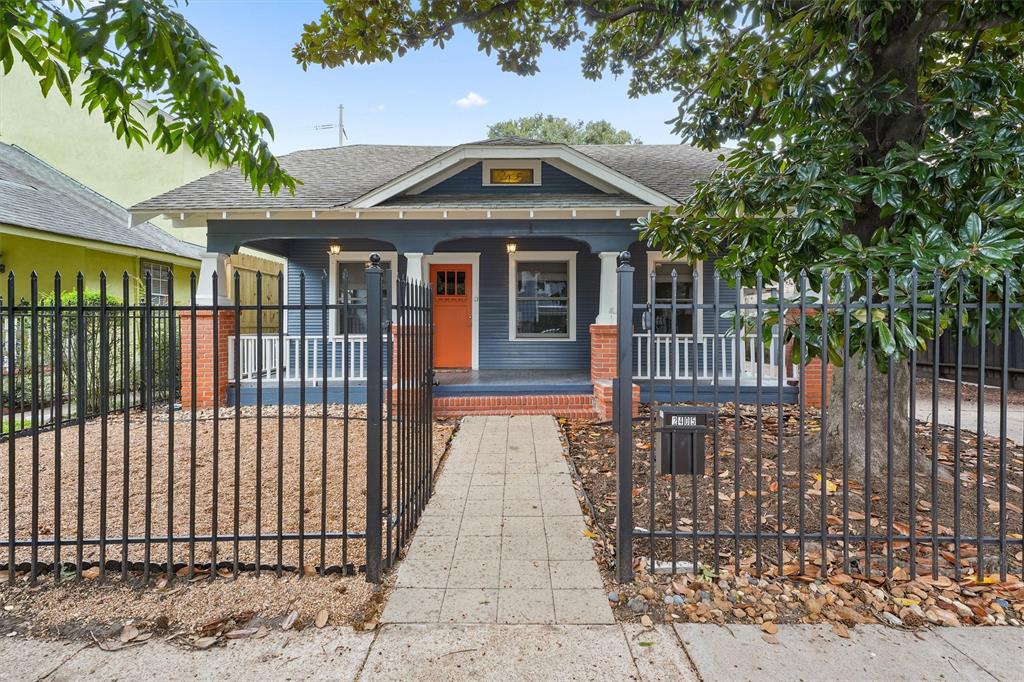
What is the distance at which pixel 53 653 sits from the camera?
2.29m

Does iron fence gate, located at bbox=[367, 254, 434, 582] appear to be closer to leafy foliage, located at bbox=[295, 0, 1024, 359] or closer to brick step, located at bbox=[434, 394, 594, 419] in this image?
leafy foliage, located at bbox=[295, 0, 1024, 359]

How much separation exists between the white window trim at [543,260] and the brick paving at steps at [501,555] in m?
5.17

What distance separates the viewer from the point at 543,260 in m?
10.1

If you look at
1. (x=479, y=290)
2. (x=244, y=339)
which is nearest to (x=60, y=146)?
(x=244, y=339)

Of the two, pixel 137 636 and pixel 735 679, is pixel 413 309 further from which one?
pixel 735 679

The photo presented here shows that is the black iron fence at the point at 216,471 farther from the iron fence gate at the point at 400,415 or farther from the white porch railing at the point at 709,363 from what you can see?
the white porch railing at the point at 709,363

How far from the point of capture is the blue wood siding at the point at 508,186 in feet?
28.4

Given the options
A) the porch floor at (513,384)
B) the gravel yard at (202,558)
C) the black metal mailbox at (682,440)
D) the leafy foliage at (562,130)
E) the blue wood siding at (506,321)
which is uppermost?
the leafy foliage at (562,130)

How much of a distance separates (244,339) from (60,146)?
10711mm

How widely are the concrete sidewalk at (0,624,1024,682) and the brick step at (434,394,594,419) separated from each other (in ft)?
16.5

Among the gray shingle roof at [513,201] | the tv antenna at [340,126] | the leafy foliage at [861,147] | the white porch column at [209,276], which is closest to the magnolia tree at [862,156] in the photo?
the leafy foliage at [861,147]

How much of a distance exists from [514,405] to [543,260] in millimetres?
3603

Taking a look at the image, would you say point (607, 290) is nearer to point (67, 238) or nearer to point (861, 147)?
point (861, 147)

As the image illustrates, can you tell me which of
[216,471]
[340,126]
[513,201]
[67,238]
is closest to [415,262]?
[513,201]
